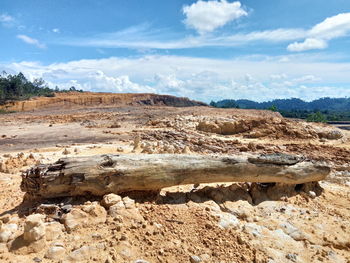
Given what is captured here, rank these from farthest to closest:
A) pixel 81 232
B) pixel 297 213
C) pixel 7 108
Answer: pixel 7 108 < pixel 297 213 < pixel 81 232

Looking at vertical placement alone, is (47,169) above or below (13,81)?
below

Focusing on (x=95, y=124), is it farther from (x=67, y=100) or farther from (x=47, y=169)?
(x=67, y=100)

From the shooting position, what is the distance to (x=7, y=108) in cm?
3509

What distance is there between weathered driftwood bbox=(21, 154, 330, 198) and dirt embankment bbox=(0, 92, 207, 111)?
117 ft

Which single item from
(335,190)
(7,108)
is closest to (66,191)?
(335,190)

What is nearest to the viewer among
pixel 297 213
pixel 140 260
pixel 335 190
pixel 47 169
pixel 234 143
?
pixel 140 260

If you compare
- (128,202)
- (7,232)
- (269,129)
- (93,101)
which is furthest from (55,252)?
(93,101)

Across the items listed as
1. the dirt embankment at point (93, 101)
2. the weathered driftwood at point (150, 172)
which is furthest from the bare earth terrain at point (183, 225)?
the dirt embankment at point (93, 101)

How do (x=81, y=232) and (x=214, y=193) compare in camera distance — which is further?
(x=214, y=193)

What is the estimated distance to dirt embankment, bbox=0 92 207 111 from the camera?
36513 mm

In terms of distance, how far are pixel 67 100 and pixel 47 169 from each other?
38450 mm

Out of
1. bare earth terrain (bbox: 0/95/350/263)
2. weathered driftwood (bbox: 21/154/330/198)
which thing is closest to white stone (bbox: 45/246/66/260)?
bare earth terrain (bbox: 0/95/350/263)

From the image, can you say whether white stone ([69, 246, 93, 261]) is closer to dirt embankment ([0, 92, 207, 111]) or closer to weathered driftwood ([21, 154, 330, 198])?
weathered driftwood ([21, 154, 330, 198])

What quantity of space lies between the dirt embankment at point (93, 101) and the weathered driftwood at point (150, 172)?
117 feet
